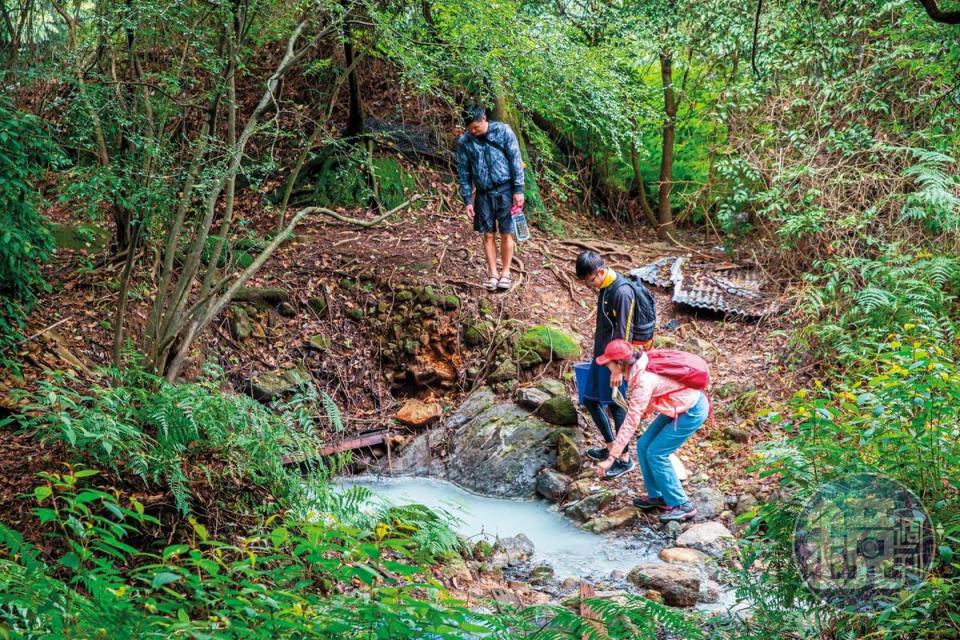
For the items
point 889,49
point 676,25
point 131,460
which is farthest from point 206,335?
point 889,49

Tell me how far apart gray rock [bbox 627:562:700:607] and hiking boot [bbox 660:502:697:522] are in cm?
85

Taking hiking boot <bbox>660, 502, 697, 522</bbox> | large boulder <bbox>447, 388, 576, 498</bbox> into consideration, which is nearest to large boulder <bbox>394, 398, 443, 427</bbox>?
large boulder <bbox>447, 388, 576, 498</bbox>

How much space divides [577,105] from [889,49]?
3.55 meters

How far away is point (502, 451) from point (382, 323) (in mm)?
2302

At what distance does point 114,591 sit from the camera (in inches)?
125

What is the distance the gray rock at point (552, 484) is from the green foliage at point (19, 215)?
4.80 m

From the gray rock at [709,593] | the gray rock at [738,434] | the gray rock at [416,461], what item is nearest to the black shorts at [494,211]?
the gray rock at [416,461]

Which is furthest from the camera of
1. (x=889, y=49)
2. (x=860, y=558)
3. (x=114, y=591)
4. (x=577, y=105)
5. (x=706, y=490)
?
(x=577, y=105)

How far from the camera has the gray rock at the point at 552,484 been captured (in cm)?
709

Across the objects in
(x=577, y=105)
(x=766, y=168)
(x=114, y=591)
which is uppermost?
(x=577, y=105)

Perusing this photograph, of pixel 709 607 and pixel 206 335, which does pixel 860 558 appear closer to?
pixel 709 607

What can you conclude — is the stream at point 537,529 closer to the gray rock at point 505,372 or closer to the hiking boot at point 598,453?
the hiking boot at point 598,453

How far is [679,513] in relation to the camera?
6293 mm

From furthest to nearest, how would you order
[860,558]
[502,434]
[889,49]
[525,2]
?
1. [525,2]
2. [889,49]
3. [502,434]
4. [860,558]
